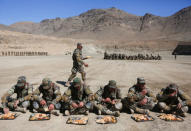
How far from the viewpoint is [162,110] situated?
5.93 meters

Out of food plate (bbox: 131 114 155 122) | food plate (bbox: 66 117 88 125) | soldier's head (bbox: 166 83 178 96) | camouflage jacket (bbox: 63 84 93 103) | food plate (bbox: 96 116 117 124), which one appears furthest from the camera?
camouflage jacket (bbox: 63 84 93 103)

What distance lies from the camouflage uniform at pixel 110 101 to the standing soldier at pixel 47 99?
4.28ft

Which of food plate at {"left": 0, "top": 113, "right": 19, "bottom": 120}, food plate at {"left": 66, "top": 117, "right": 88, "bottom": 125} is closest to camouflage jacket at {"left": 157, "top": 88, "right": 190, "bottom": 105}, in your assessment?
food plate at {"left": 66, "top": 117, "right": 88, "bottom": 125}

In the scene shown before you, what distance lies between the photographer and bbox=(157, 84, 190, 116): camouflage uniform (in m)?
5.61

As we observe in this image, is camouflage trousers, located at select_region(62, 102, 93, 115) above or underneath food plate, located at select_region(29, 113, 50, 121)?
above

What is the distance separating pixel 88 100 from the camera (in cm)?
582

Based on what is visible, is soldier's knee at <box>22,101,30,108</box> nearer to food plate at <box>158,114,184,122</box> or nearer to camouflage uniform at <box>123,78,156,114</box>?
camouflage uniform at <box>123,78,156,114</box>

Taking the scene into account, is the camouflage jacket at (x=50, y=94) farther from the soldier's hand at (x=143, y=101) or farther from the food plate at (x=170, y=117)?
the food plate at (x=170, y=117)

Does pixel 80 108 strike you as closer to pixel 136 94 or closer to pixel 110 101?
pixel 110 101

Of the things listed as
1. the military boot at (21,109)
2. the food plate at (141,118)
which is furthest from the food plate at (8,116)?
the food plate at (141,118)

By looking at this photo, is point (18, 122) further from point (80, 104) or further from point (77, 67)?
point (77, 67)

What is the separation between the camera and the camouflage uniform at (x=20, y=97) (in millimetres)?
5727

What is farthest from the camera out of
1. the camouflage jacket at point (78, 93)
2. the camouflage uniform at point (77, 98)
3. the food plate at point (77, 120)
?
the camouflage jacket at point (78, 93)

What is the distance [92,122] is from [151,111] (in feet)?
7.23
